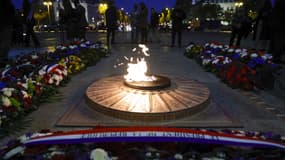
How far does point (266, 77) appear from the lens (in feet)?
16.2

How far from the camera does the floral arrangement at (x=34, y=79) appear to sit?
10.7 feet

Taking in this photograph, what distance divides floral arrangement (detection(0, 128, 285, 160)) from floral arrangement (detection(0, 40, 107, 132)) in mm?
890

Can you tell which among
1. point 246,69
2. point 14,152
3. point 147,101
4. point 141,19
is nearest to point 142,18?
point 141,19

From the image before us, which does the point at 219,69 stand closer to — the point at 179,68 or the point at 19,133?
the point at 179,68

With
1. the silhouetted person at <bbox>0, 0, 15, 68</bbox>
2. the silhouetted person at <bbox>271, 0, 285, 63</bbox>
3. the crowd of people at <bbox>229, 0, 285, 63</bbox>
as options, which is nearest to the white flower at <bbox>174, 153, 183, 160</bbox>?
the silhouetted person at <bbox>0, 0, 15, 68</bbox>

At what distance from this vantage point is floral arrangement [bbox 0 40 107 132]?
325 cm

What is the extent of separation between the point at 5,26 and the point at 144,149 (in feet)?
20.0

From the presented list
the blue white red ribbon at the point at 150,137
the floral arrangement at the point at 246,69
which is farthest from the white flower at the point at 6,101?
the floral arrangement at the point at 246,69

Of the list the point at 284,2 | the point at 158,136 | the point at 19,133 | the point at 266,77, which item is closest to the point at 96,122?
the point at 19,133

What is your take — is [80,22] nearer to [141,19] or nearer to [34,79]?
[141,19]

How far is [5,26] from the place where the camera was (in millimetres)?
6906

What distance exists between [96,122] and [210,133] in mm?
1462

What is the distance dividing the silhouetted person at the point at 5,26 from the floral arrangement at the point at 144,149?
493cm

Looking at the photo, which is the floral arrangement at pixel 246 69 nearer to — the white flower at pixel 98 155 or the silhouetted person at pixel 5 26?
the white flower at pixel 98 155
